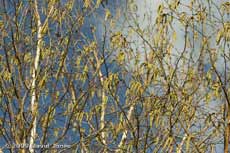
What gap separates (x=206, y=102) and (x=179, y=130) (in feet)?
2.24

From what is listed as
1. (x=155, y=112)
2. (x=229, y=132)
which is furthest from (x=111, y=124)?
(x=229, y=132)

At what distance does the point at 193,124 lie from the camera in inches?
244

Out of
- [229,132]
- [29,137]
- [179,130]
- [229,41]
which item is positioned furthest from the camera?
[179,130]

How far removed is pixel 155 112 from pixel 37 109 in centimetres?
136

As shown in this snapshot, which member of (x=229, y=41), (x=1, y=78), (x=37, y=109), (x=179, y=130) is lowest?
(x=179, y=130)

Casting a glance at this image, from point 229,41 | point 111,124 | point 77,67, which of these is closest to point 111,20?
point 77,67

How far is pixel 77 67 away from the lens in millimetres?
6672

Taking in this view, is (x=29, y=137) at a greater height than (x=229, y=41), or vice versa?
(x=229, y=41)

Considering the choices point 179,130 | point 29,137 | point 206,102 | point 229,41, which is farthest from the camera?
point 179,130

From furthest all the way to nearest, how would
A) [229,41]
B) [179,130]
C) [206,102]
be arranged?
[179,130], [206,102], [229,41]

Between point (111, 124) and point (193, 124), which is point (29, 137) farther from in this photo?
point (193, 124)

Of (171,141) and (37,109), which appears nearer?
(171,141)

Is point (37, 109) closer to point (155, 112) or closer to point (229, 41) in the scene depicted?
point (155, 112)

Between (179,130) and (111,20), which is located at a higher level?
(111,20)
